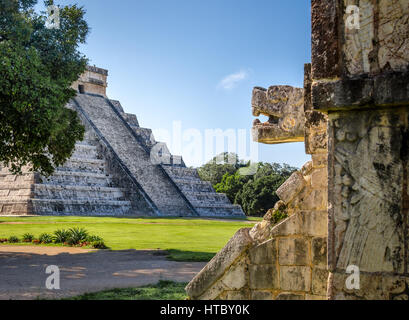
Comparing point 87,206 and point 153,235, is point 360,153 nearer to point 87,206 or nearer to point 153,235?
point 153,235

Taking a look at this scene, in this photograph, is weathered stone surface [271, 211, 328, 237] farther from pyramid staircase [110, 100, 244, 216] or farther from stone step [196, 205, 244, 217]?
stone step [196, 205, 244, 217]

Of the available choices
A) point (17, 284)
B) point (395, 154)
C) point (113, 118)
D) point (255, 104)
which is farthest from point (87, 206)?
point (395, 154)

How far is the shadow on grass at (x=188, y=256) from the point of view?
400 inches

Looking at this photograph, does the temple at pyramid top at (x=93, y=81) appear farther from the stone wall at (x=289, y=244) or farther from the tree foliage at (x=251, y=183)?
the stone wall at (x=289, y=244)

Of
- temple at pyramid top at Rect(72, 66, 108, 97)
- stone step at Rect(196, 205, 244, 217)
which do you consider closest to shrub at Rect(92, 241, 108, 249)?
stone step at Rect(196, 205, 244, 217)

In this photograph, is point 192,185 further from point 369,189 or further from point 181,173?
point 369,189

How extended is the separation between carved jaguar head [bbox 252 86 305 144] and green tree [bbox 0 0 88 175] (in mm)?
7979

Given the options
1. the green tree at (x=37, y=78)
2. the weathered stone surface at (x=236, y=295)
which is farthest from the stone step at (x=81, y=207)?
the weathered stone surface at (x=236, y=295)

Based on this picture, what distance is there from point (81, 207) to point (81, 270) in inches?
699

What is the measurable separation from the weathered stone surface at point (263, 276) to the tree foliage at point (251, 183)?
3664 centimetres

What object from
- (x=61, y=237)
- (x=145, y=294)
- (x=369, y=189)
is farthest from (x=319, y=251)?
(x=61, y=237)

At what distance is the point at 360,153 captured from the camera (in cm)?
275

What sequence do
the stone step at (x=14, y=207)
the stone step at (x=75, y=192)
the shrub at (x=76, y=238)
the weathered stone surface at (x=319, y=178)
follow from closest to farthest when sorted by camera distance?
the weathered stone surface at (x=319, y=178) < the shrub at (x=76, y=238) < the stone step at (x=14, y=207) < the stone step at (x=75, y=192)
